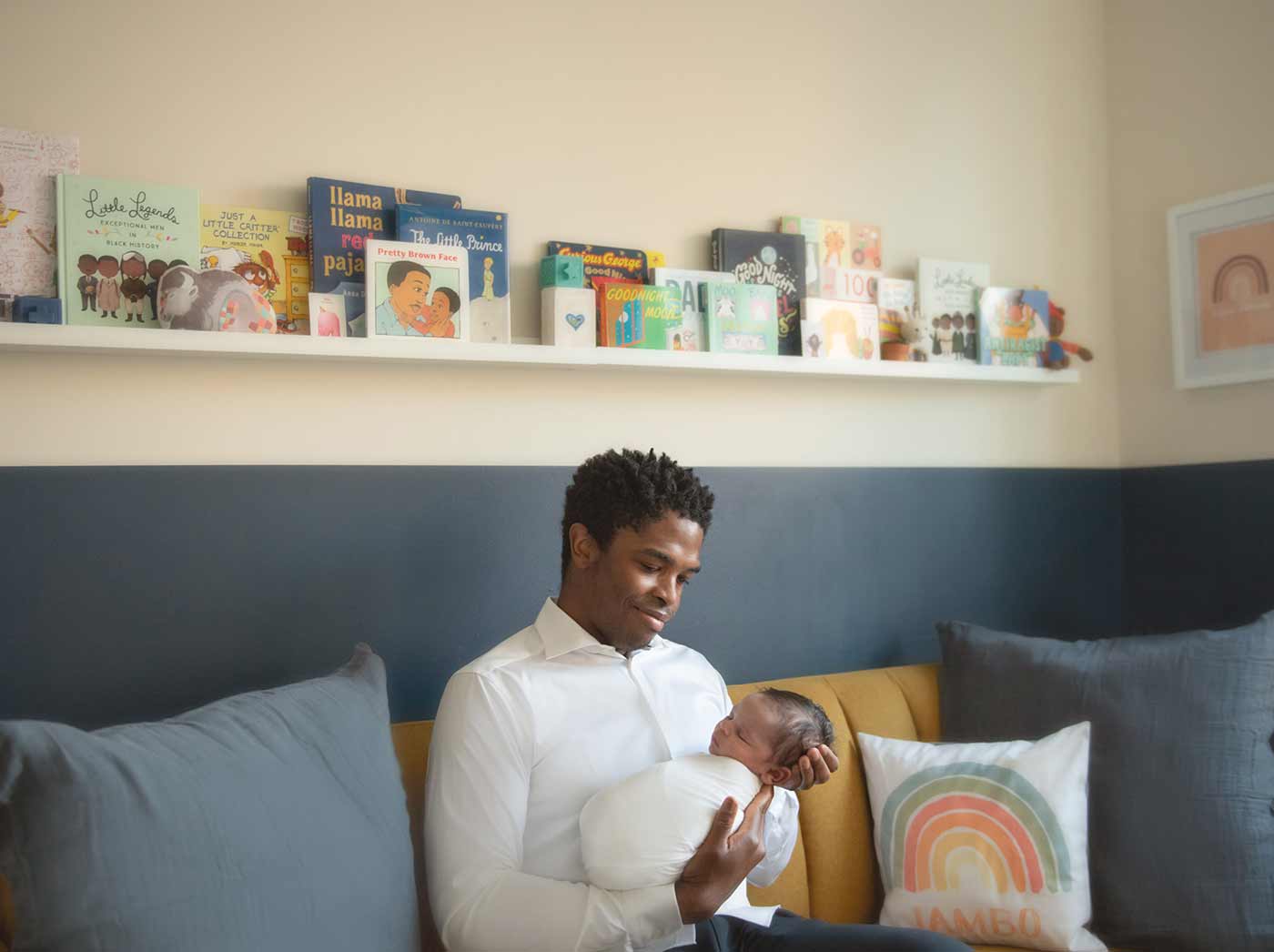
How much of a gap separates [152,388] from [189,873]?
100cm

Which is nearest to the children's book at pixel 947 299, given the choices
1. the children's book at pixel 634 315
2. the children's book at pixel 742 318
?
the children's book at pixel 742 318

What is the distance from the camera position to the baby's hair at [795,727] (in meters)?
1.75

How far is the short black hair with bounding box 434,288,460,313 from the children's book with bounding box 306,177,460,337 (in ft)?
0.48

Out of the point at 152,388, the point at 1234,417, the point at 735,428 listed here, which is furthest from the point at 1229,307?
the point at 152,388

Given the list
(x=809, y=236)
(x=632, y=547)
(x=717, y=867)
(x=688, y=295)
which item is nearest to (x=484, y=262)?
(x=688, y=295)

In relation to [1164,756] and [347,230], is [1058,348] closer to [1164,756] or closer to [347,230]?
[1164,756]

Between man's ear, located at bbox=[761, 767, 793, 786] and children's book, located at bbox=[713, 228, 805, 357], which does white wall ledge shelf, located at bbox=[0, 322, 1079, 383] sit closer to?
children's book, located at bbox=[713, 228, 805, 357]

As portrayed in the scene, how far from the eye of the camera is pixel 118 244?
6.06 ft

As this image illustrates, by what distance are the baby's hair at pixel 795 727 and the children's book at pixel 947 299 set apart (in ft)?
3.91

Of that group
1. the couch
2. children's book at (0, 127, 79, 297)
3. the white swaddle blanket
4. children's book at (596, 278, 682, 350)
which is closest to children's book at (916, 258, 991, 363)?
children's book at (596, 278, 682, 350)

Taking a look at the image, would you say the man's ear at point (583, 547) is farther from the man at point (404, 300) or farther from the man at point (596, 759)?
the man at point (404, 300)

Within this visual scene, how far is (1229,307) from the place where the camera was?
272 centimetres

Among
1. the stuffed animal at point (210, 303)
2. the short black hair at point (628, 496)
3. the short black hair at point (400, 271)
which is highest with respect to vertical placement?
the short black hair at point (400, 271)

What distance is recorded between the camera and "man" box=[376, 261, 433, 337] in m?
2.01
